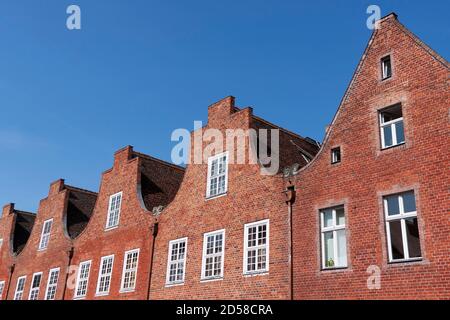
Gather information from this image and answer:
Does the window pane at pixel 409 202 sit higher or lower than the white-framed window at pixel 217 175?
lower

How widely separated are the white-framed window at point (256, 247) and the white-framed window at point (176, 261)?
3716mm

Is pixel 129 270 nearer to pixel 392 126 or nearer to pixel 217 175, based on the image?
pixel 217 175

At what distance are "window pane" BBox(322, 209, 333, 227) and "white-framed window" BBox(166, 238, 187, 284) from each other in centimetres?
724

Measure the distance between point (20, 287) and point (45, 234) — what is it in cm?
378

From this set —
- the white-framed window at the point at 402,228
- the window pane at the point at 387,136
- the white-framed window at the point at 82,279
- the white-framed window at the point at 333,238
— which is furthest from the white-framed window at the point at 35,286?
the window pane at the point at 387,136

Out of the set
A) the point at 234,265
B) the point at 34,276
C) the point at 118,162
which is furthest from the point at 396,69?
the point at 34,276

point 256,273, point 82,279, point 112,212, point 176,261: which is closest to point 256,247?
point 256,273

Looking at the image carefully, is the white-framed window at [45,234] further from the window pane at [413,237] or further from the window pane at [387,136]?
the window pane at [413,237]

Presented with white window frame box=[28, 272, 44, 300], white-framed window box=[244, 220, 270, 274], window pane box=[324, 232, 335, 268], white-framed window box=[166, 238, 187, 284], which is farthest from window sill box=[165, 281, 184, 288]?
white window frame box=[28, 272, 44, 300]

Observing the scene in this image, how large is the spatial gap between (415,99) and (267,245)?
23.5 feet

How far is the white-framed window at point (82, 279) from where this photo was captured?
1062 inches

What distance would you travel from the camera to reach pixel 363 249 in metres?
15.4

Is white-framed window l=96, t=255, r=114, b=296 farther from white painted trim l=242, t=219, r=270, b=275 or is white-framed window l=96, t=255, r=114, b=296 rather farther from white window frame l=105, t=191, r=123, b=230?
white painted trim l=242, t=219, r=270, b=275

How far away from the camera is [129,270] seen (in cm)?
2436
